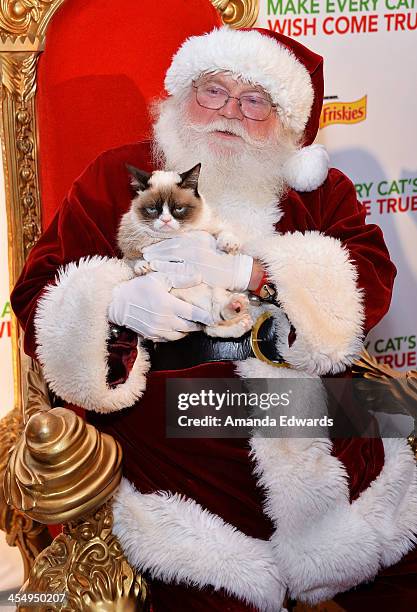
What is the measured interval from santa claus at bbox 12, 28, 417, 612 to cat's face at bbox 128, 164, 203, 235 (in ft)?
0.14

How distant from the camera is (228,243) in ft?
4.87

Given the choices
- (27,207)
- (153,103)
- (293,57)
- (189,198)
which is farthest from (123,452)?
(293,57)

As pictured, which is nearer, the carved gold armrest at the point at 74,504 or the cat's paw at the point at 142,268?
the carved gold armrest at the point at 74,504

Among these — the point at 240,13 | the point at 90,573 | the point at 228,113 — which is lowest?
the point at 90,573

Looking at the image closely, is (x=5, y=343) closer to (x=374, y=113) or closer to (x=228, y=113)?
(x=228, y=113)

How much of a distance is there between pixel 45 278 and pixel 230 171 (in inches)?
15.8

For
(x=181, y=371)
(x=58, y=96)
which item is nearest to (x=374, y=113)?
(x=58, y=96)

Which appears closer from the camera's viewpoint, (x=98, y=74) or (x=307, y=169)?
(x=307, y=169)

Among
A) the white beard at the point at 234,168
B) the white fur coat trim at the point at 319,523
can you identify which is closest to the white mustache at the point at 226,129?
the white beard at the point at 234,168

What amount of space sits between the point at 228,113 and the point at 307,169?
190 mm

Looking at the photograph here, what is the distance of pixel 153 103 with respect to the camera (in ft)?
5.66

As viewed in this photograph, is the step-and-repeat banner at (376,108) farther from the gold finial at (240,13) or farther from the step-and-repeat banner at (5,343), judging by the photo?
the step-and-repeat banner at (5,343)

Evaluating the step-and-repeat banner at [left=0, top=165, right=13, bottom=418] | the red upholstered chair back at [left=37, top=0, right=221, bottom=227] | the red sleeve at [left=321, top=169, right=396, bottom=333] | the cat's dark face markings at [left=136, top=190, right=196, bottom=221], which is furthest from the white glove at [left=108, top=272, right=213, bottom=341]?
the step-and-repeat banner at [left=0, top=165, right=13, bottom=418]

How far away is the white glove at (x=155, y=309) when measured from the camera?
4.76 feet
